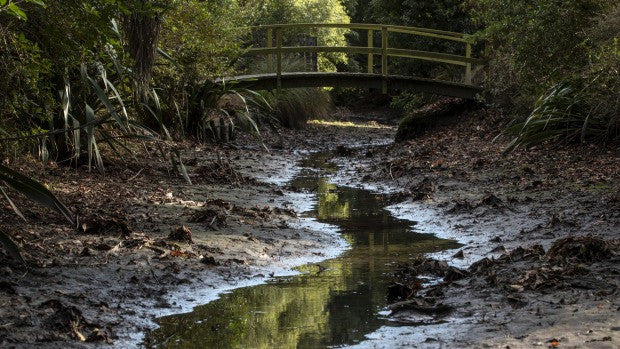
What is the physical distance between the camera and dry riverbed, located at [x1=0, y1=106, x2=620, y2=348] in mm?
4801

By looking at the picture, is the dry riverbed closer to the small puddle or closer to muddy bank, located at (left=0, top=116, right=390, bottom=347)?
muddy bank, located at (left=0, top=116, right=390, bottom=347)

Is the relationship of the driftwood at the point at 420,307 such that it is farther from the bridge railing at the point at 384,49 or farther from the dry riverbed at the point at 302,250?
the bridge railing at the point at 384,49

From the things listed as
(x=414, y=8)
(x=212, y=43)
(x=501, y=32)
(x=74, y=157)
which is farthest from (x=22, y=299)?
(x=414, y=8)

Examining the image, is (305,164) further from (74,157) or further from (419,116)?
(74,157)

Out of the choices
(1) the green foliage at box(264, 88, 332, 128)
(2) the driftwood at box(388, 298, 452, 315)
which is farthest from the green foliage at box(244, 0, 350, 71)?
(2) the driftwood at box(388, 298, 452, 315)

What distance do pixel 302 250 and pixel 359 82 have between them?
1392 centimetres

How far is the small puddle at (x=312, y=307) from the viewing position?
4.96 meters

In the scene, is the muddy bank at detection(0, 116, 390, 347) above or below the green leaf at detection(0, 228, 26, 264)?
below

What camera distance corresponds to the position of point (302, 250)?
A: 25.2 ft

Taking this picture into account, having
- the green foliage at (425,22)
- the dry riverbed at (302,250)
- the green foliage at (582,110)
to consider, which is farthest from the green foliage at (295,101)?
the dry riverbed at (302,250)

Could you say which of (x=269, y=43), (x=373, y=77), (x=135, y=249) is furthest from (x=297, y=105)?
(x=135, y=249)

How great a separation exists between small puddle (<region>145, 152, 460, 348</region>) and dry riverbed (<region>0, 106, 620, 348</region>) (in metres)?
0.16

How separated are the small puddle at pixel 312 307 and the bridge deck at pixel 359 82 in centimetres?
1170

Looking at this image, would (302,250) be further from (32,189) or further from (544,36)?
(544,36)
